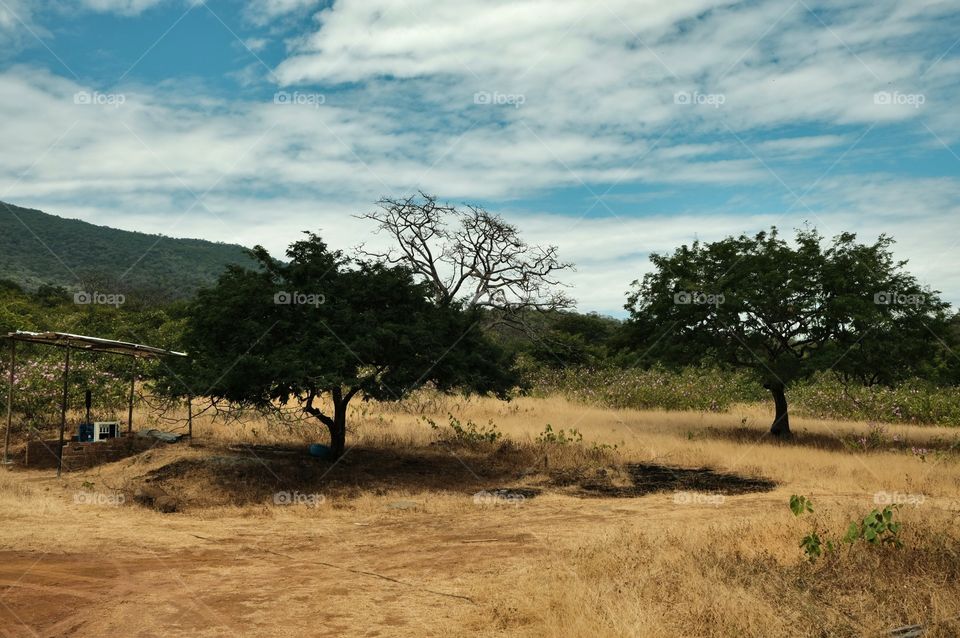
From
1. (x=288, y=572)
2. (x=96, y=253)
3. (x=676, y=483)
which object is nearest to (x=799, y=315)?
(x=676, y=483)

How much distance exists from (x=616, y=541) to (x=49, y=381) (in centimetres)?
1834

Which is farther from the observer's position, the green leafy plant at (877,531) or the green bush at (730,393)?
the green bush at (730,393)

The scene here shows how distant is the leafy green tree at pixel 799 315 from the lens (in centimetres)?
2152

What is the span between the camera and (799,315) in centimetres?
2275

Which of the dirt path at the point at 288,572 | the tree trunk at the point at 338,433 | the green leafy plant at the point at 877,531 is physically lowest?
the dirt path at the point at 288,572

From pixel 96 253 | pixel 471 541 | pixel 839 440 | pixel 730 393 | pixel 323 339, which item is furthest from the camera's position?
pixel 96 253

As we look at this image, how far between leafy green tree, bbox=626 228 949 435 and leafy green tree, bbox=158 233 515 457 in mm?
9030

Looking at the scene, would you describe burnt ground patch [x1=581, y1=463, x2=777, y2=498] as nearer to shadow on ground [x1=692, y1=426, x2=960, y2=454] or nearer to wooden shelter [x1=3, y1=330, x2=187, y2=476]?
shadow on ground [x1=692, y1=426, x2=960, y2=454]

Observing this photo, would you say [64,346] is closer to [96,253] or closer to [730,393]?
[730,393]

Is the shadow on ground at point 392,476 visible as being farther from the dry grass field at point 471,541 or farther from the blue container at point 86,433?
the blue container at point 86,433

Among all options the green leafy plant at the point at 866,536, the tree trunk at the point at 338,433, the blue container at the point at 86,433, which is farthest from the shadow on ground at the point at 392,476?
the green leafy plant at the point at 866,536

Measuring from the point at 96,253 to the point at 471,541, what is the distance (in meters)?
125

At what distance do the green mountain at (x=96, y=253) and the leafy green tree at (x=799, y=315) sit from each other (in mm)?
77186

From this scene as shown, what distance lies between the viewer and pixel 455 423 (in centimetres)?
2188
